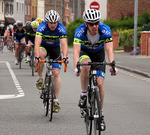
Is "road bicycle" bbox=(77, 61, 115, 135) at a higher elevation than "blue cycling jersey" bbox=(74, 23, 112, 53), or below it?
below

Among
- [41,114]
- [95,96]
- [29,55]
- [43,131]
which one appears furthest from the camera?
[29,55]

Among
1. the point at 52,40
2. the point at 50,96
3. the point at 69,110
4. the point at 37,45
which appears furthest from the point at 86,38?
the point at 69,110

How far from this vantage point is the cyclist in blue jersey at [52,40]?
32.3ft

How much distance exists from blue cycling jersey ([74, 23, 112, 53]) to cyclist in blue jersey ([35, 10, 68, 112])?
4.78 ft

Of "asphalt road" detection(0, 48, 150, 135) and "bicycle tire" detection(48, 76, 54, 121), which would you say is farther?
"bicycle tire" detection(48, 76, 54, 121)

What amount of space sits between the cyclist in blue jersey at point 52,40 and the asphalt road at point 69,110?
1.88 ft

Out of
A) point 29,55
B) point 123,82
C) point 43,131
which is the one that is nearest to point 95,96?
point 43,131

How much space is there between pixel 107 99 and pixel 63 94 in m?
1.38

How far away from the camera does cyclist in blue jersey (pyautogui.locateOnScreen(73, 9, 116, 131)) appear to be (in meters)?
7.88

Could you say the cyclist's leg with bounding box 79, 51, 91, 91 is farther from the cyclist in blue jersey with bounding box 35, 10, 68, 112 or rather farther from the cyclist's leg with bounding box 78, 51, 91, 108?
the cyclist in blue jersey with bounding box 35, 10, 68, 112

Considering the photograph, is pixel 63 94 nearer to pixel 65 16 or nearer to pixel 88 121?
pixel 88 121

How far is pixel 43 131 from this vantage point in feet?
27.3

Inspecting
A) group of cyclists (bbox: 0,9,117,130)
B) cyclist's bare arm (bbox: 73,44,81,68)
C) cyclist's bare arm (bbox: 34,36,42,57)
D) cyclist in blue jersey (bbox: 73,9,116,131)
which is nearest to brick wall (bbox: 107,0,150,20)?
group of cyclists (bbox: 0,9,117,130)

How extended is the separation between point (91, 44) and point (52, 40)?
224 cm
